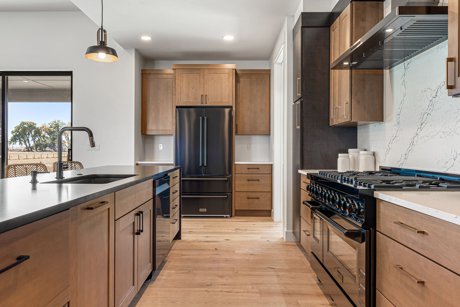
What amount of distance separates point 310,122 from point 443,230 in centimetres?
251

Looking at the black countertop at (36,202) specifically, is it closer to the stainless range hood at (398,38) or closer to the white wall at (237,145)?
the stainless range hood at (398,38)

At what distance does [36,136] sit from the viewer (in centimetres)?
561

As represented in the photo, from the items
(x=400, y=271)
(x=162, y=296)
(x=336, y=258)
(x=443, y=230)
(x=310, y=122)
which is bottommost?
(x=162, y=296)

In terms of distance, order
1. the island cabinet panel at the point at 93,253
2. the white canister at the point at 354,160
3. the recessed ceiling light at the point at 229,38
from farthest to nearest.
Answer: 1. the recessed ceiling light at the point at 229,38
2. the white canister at the point at 354,160
3. the island cabinet panel at the point at 93,253

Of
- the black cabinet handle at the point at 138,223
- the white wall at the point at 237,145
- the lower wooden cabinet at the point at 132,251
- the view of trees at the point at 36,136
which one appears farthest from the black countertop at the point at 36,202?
the view of trees at the point at 36,136

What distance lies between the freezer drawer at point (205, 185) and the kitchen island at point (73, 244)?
2.88 m

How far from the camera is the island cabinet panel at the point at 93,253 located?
1.37 meters

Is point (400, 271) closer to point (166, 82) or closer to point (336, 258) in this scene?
point (336, 258)

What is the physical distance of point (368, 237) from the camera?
1678mm

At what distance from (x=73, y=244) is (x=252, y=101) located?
4662 millimetres

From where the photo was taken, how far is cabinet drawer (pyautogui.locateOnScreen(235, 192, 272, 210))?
215 inches

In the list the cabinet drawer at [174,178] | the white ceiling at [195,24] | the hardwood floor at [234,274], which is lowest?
the hardwood floor at [234,274]

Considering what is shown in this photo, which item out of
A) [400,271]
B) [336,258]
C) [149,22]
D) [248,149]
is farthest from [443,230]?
[248,149]

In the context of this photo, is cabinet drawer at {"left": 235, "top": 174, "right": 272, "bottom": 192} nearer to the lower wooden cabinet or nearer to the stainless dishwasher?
the stainless dishwasher
